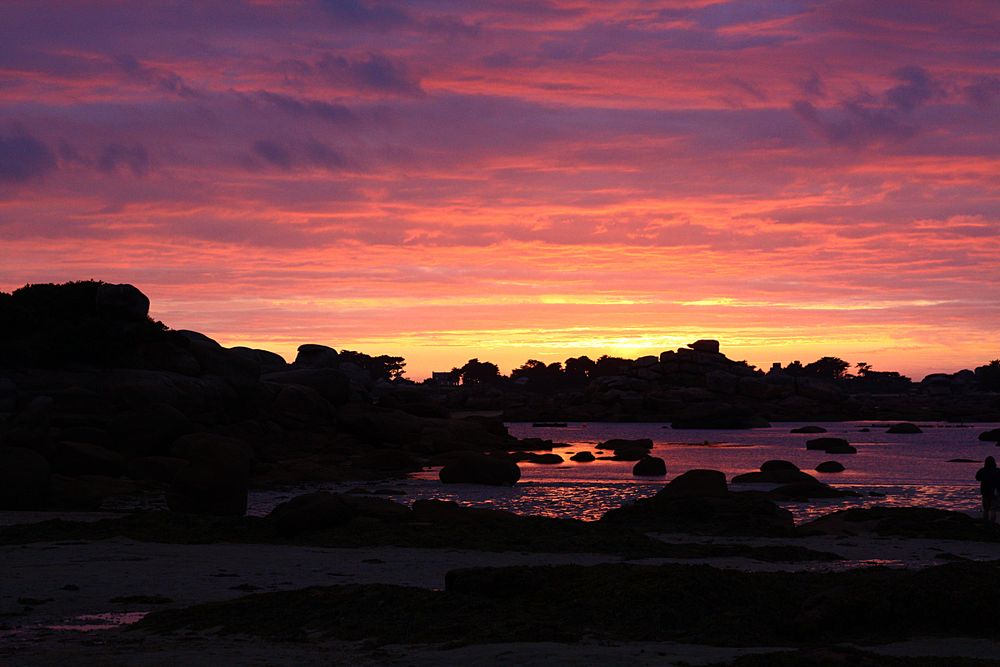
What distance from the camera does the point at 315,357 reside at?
84.7 meters

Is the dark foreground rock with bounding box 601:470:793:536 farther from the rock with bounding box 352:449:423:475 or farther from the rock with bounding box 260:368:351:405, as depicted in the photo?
the rock with bounding box 260:368:351:405

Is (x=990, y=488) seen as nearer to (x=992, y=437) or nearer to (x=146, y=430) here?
(x=146, y=430)

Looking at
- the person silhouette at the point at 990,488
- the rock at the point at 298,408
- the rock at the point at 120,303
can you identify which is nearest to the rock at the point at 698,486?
the person silhouette at the point at 990,488

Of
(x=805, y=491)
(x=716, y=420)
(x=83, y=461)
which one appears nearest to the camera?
(x=83, y=461)

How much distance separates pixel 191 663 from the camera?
10305 mm

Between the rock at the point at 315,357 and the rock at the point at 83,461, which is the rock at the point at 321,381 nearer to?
the rock at the point at 315,357

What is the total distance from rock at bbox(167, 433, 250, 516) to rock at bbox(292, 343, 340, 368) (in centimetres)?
5714

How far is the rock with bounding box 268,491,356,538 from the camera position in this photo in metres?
21.1

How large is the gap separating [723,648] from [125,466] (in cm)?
2798

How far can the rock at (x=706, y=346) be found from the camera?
15700 cm

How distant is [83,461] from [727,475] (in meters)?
29.4

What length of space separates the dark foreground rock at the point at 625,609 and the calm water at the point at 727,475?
15671 mm

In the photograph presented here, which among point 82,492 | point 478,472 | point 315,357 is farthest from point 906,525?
point 315,357

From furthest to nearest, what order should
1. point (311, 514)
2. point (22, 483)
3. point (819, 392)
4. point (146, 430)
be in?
point (819, 392)
point (146, 430)
point (22, 483)
point (311, 514)
